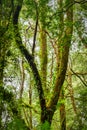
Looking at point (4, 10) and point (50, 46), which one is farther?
point (50, 46)

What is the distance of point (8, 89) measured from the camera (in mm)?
9258

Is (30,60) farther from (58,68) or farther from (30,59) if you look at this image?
(58,68)

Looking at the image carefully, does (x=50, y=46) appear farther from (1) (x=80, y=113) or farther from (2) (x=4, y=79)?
(2) (x=4, y=79)

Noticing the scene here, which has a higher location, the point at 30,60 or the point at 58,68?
the point at 30,60

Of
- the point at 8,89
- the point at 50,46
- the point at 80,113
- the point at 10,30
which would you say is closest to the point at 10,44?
the point at 10,30

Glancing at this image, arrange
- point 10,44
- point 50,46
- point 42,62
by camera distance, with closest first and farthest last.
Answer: point 10,44 < point 42,62 < point 50,46

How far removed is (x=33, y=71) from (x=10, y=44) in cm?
131

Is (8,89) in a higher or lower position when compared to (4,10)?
lower

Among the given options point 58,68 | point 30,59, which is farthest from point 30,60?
point 58,68

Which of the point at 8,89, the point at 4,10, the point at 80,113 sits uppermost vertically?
the point at 4,10

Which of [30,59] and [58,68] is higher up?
[30,59]

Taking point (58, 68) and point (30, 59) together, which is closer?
point (30, 59)

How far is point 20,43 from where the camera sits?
9398 mm

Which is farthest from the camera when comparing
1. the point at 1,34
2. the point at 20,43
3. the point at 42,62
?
the point at 42,62
